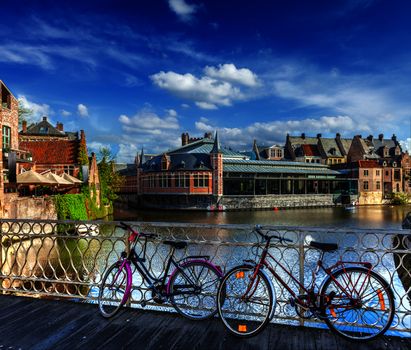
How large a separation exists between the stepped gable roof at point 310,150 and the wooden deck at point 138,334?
2695 inches

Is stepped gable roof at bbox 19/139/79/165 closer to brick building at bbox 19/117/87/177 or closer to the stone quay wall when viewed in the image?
brick building at bbox 19/117/87/177

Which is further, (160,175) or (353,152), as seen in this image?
(353,152)

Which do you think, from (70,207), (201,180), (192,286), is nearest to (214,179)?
(201,180)

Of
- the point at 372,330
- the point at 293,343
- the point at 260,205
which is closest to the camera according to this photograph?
the point at 293,343

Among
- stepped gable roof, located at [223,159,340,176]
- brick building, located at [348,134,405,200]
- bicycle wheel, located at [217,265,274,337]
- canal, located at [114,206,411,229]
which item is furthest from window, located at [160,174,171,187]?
bicycle wheel, located at [217,265,274,337]

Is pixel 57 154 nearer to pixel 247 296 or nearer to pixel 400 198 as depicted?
pixel 247 296

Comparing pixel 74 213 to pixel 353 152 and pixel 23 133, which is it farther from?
pixel 353 152

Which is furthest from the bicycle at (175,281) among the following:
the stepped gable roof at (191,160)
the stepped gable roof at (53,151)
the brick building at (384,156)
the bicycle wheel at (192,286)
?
the brick building at (384,156)

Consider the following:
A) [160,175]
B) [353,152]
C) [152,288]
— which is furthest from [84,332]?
[353,152]

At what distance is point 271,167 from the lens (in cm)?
5419

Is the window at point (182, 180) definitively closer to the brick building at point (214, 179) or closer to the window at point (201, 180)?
the brick building at point (214, 179)

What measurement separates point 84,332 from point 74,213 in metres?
23.2

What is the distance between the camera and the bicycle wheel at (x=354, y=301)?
3.73 m

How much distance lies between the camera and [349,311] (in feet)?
13.1
